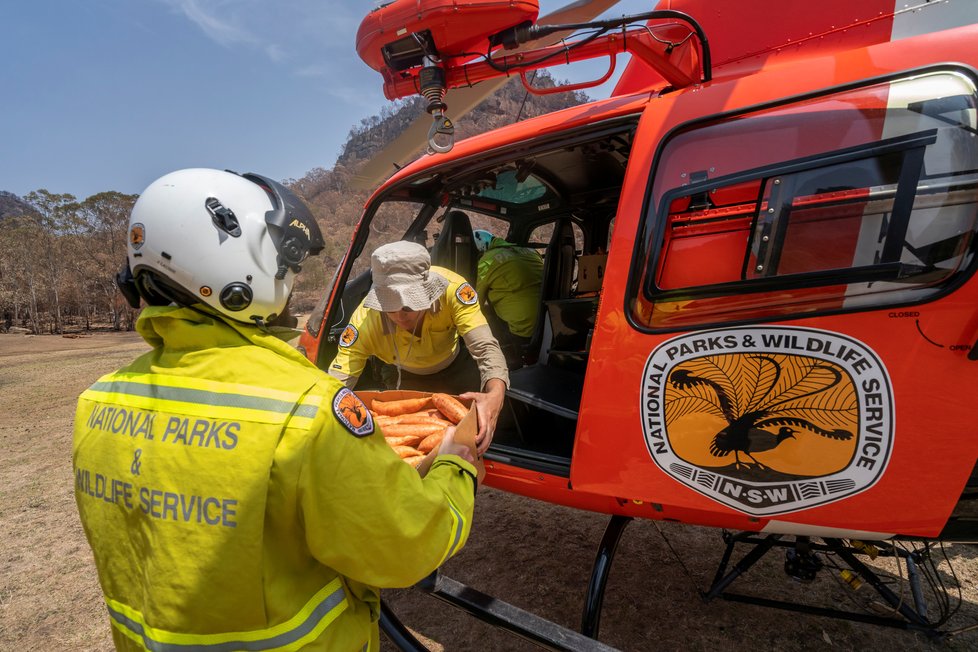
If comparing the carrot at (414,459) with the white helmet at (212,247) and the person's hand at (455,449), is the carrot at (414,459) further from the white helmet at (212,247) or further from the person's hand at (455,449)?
the white helmet at (212,247)

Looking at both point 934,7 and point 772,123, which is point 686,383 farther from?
point 934,7

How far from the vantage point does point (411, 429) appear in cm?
191

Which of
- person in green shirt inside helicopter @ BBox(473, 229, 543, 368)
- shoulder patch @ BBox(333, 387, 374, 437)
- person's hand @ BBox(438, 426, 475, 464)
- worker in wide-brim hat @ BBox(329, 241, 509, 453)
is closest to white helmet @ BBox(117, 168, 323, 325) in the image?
shoulder patch @ BBox(333, 387, 374, 437)

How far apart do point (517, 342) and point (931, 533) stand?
8.84 feet

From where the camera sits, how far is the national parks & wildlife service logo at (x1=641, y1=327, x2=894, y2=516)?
1.36 meters

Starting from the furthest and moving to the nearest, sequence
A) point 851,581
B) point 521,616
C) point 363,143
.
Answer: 1. point 363,143
2. point 851,581
3. point 521,616

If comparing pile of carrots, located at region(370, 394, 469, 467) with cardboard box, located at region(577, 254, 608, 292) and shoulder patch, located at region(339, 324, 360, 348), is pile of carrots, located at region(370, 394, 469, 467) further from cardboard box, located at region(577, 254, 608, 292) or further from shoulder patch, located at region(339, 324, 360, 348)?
cardboard box, located at region(577, 254, 608, 292)

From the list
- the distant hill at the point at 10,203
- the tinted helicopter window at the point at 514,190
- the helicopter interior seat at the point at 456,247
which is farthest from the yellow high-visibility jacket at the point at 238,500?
the distant hill at the point at 10,203

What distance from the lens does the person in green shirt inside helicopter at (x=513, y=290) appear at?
12.1 feet

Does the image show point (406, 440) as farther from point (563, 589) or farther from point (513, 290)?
point (513, 290)

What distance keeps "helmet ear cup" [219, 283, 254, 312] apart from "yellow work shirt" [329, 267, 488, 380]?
1.44m

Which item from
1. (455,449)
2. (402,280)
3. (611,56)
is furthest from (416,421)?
(611,56)

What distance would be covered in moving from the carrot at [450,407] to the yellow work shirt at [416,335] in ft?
1.75

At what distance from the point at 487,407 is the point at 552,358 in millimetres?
1282
